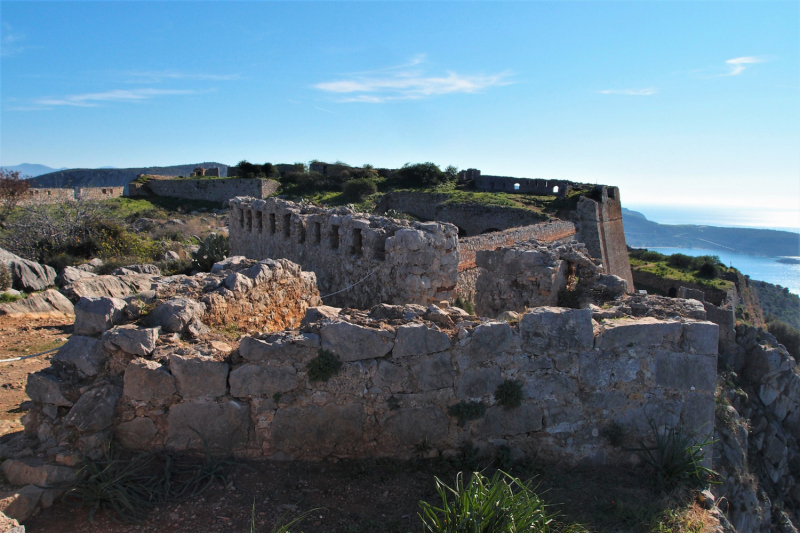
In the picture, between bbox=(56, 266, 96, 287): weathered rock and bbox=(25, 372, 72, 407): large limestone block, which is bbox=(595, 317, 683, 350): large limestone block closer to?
bbox=(25, 372, 72, 407): large limestone block

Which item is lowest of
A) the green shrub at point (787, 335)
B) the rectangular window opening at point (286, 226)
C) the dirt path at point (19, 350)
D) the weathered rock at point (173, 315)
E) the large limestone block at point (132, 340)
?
the green shrub at point (787, 335)

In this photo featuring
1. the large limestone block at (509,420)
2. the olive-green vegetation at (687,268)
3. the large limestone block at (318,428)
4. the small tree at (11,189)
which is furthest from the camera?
the olive-green vegetation at (687,268)

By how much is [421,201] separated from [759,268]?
32556 millimetres

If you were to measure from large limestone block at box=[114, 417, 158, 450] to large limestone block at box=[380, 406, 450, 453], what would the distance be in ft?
6.08

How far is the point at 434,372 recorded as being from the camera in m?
4.07

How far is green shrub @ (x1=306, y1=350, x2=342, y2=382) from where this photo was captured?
3.96m

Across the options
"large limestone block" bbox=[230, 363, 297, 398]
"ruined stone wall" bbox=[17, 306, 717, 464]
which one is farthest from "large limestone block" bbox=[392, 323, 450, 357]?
"large limestone block" bbox=[230, 363, 297, 398]

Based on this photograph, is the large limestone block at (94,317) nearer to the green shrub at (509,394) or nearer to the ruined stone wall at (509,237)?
the green shrub at (509,394)

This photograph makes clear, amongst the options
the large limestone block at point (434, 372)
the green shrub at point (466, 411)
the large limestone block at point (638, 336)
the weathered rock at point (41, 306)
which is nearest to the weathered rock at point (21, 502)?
the large limestone block at point (434, 372)

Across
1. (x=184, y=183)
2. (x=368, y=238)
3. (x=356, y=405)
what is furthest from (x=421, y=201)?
(x=356, y=405)

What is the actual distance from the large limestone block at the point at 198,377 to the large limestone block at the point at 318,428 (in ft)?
1.79

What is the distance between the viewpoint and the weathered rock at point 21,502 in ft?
11.1

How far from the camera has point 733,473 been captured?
1018 centimetres

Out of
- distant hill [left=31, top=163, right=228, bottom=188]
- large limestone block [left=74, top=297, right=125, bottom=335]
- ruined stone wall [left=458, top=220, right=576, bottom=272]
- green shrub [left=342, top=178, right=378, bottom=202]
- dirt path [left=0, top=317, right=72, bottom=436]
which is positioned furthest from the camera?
distant hill [left=31, top=163, right=228, bottom=188]
